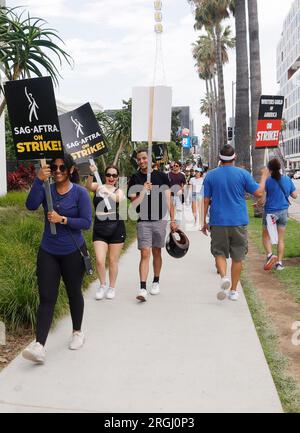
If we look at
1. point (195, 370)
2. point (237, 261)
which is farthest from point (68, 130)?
point (195, 370)

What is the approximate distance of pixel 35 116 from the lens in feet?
14.6

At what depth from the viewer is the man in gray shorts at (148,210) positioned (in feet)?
20.3

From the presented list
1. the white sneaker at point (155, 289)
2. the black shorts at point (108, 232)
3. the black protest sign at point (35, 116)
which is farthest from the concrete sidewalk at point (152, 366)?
the black protest sign at point (35, 116)

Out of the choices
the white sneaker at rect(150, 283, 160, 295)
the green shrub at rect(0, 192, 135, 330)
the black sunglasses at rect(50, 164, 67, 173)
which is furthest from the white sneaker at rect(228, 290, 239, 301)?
the black sunglasses at rect(50, 164, 67, 173)

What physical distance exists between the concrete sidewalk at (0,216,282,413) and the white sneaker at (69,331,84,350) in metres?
0.08

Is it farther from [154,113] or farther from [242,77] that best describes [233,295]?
[242,77]

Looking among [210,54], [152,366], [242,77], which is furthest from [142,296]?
[210,54]

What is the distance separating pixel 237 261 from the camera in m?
6.11

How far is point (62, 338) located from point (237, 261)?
2.33m

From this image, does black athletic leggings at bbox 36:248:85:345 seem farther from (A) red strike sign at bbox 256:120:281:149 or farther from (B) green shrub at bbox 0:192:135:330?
(A) red strike sign at bbox 256:120:281:149

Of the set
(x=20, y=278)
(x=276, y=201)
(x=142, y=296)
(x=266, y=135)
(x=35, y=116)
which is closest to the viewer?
(x=35, y=116)

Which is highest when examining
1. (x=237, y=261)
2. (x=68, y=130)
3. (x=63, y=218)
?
(x=68, y=130)

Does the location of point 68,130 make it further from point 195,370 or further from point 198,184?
point 198,184

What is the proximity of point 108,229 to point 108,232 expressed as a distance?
36mm
